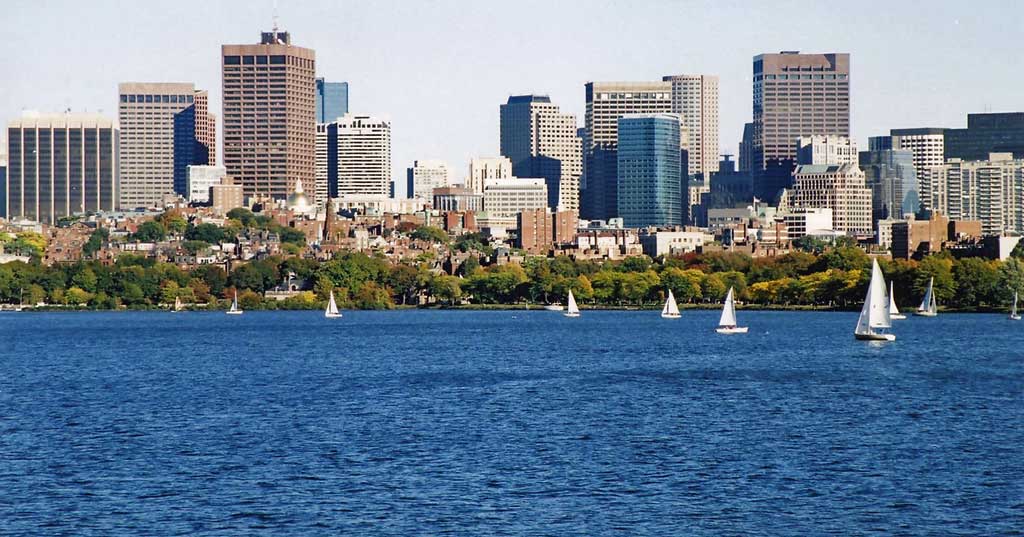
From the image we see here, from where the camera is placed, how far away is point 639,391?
78.6 m

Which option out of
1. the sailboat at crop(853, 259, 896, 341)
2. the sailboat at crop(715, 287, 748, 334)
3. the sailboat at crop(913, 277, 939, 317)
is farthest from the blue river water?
the sailboat at crop(913, 277, 939, 317)

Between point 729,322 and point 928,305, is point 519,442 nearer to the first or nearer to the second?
point 729,322

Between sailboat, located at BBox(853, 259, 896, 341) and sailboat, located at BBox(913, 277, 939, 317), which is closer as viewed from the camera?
sailboat, located at BBox(853, 259, 896, 341)

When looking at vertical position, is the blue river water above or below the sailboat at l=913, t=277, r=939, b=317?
below

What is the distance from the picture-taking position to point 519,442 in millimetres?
59375

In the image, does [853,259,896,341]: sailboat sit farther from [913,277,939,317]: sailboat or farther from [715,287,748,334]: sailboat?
[913,277,939,317]: sailboat

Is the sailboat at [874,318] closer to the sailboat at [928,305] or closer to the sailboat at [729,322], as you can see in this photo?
the sailboat at [729,322]

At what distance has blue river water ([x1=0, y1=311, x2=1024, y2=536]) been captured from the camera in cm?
4575

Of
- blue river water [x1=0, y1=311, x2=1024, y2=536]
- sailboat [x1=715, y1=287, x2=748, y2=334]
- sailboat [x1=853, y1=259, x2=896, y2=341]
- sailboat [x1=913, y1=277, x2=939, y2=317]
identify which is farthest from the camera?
sailboat [x1=913, y1=277, x2=939, y2=317]

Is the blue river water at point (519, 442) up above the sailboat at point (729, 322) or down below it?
below

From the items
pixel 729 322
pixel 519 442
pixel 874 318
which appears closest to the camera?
pixel 519 442

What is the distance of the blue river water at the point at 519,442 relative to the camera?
45750mm

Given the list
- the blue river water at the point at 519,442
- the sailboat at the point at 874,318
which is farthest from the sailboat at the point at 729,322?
the blue river water at the point at 519,442

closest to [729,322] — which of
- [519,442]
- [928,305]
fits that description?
[928,305]
